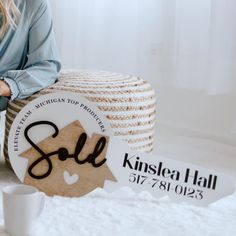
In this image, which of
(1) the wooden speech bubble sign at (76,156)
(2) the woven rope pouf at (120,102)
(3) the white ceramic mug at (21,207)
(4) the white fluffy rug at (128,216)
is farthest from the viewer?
(2) the woven rope pouf at (120,102)

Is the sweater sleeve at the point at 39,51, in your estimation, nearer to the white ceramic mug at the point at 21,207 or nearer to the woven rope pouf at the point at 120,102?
the woven rope pouf at the point at 120,102

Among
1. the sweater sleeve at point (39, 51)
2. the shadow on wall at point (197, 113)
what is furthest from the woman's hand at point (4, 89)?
the shadow on wall at point (197, 113)

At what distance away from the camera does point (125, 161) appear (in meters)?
1.15

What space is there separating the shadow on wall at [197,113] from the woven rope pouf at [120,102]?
0.58 metres

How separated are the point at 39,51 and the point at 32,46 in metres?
0.03

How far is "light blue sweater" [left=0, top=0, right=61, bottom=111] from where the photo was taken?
1.30 metres

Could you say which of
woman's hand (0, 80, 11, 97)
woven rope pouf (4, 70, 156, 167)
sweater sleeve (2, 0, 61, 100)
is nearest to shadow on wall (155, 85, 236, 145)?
woven rope pouf (4, 70, 156, 167)

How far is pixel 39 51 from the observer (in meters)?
1.31

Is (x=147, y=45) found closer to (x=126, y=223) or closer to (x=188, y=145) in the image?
(x=188, y=145)

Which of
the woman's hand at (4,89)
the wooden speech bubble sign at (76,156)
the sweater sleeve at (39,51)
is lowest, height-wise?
the wooden speech bubble sign at (76,156)

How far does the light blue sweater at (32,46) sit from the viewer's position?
1.30 meters

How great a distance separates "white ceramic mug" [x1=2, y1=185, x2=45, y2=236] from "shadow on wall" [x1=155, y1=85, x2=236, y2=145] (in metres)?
1.07

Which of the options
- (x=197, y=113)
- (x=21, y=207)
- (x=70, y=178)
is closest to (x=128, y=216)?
(x=70, y=178)

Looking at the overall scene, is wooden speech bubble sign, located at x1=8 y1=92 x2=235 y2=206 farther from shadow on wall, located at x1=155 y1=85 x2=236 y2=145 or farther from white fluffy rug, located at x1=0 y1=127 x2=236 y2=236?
shadow on wall, located at x1=155 y1=85 x2=236 y2=145
